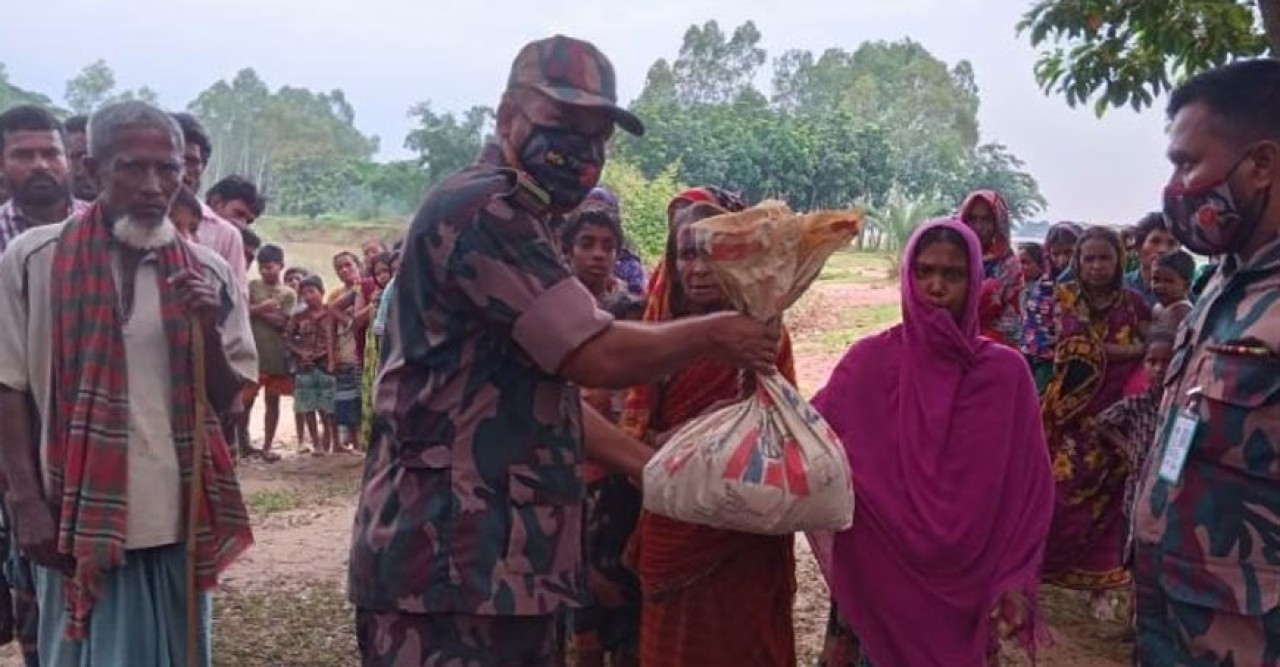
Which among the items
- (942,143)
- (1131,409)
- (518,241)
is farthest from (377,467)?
(942,143)

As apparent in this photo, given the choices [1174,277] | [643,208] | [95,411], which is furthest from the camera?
[643,208]

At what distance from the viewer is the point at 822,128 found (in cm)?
3147

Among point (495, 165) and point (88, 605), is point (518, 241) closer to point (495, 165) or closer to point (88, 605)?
point (495, 165)

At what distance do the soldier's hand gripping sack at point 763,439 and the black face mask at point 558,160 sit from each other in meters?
0.28

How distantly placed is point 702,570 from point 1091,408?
3145mm

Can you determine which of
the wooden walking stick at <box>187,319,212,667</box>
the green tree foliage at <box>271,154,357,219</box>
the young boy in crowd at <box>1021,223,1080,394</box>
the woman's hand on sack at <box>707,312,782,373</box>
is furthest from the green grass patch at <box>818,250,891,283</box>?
the green tree foliage at <box>271,154,357,219</box>

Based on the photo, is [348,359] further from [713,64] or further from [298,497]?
[713,64]

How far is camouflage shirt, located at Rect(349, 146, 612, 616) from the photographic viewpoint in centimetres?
225

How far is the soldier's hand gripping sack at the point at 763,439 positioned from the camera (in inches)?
95.0

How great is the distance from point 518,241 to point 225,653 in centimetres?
337

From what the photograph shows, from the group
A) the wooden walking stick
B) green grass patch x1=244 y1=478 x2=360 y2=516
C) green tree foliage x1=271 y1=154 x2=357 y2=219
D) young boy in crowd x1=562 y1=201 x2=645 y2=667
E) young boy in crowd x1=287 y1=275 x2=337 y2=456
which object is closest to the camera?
the wooden walking stick

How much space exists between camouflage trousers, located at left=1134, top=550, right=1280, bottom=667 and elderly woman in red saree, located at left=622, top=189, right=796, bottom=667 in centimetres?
126

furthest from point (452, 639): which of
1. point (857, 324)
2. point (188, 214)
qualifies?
point (857, 324)

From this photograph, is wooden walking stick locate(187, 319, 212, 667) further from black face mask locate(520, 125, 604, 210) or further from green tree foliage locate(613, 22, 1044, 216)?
green tree foliage locate(613, 22, 1044, 216)
